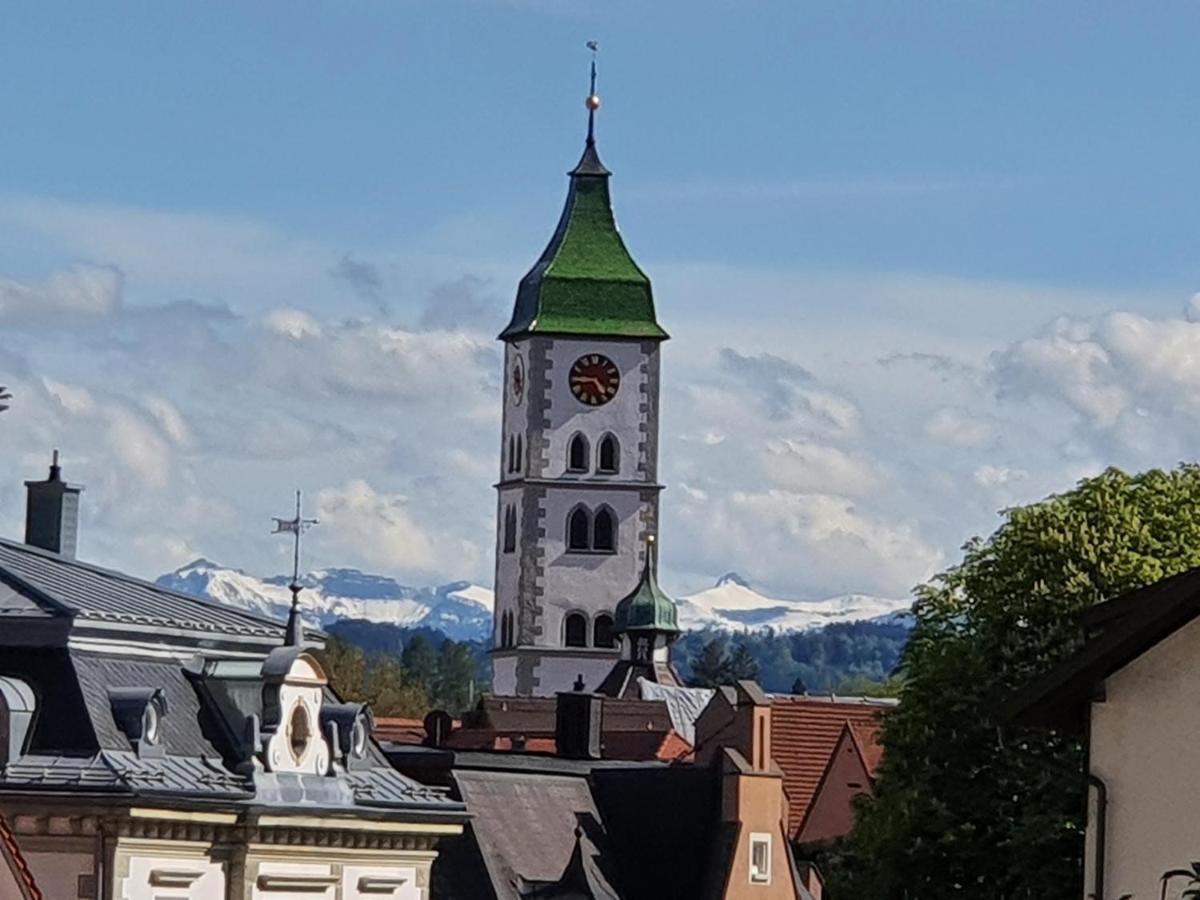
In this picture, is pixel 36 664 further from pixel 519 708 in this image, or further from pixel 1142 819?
pixel 519 708

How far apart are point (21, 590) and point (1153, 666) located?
1929 centimetres

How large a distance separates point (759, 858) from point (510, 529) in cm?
10271

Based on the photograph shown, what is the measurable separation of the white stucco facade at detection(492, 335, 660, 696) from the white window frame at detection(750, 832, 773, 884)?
9528 centimetres

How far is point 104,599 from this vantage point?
3938 centimetres

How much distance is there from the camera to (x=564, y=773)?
62.0 metres

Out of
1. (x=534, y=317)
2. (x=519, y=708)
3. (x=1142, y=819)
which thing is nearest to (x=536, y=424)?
(x=534, y=317)

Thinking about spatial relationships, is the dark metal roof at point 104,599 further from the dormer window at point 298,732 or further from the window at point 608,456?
the window at point 608,456

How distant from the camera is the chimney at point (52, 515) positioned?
148 ft

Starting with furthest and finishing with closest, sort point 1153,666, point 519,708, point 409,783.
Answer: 1. point 519,708
2. point 409,783
3. point 1153,666

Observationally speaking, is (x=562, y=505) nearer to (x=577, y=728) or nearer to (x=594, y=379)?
(x=594, y=379)

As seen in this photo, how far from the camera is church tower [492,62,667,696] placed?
16088 cm

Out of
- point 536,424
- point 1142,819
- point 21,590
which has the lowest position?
point 1142,819

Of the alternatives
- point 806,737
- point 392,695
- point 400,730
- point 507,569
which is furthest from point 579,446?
point 806,737

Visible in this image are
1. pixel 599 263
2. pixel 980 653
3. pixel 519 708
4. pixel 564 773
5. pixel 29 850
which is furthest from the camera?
pixel 599 263
